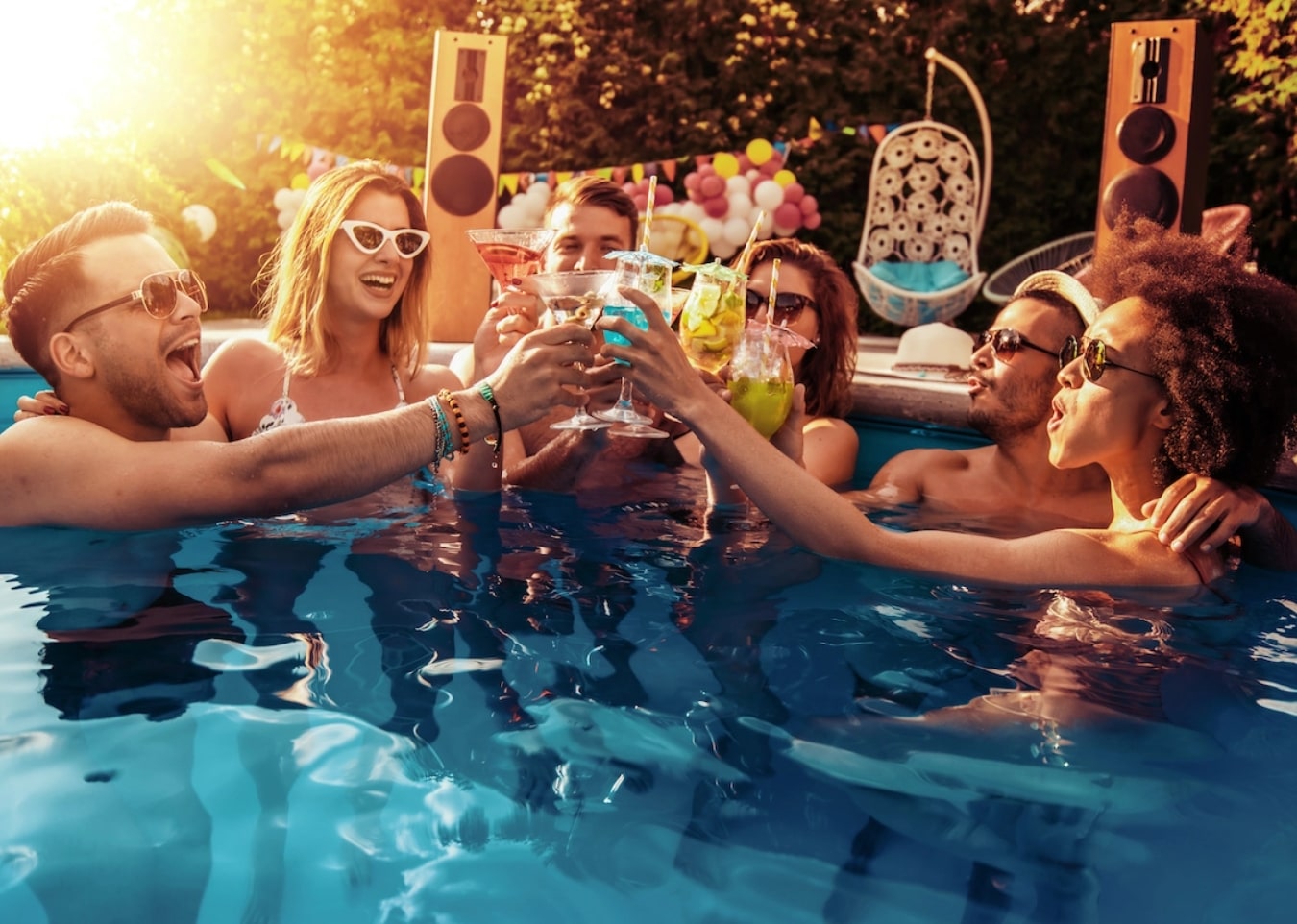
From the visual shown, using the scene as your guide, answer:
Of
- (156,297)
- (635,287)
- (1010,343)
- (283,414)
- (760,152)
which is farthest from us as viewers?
(760,152)

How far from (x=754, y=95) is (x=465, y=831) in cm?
1164

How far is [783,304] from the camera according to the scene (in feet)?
16.0

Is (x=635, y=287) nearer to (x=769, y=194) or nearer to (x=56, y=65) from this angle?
(x=769, y=194)

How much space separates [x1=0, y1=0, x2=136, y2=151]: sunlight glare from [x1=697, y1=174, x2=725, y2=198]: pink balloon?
16.8 ft

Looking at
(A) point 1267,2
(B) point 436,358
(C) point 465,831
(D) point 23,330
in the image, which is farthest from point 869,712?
(A) point 1267,2

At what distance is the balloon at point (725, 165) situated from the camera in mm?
10852

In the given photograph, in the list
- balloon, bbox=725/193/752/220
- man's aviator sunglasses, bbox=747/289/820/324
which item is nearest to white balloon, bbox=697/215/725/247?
balloon, bbox=725/193/752/220

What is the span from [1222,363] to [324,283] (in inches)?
107

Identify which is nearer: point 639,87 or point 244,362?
point 244,362

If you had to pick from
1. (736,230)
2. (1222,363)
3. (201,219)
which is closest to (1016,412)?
(1222,363)

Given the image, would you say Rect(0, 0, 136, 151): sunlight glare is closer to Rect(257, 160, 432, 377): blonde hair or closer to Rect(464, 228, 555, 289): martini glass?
Rect(257, 160, 432, 377): blonde hair

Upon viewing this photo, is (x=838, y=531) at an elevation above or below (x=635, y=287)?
below

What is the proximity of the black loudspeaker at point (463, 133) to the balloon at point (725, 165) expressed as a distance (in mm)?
2889

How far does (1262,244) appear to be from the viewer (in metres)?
10.7
